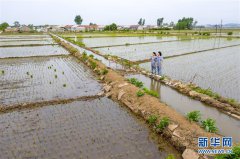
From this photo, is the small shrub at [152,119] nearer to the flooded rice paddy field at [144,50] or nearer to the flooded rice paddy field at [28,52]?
the flooded rice paddy field at [144,50]

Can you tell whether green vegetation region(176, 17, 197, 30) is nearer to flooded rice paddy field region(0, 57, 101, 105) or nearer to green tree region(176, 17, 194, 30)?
green tree region(176, 17, 194, 30)

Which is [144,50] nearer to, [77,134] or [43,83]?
[43,83]

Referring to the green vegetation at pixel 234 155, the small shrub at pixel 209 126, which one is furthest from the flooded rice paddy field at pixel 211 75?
the green vegetation at pixel 234 155

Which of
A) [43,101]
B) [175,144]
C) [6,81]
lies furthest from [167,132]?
[6,81]

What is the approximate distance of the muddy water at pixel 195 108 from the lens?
22.8ft

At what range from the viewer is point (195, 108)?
28.1 ft

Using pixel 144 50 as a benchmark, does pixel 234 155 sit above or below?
below

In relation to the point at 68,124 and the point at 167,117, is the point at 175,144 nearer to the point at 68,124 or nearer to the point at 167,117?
the point at 167,117

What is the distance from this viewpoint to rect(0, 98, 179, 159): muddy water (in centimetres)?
586

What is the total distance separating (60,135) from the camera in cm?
670

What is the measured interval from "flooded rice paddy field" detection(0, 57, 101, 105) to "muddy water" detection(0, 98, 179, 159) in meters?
1.60

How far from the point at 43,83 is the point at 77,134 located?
6382mm

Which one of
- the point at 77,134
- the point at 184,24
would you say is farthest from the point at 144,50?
the point at 184,24

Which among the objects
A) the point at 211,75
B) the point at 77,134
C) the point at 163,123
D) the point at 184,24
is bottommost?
the point at 77,134
